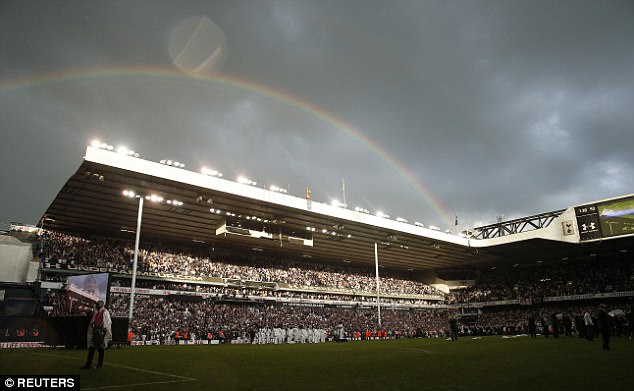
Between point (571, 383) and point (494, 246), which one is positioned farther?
point (494, 246)

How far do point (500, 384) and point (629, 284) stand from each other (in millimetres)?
51975

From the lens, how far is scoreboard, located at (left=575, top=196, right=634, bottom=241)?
125ft

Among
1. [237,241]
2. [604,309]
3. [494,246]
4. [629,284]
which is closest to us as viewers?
[604,309]

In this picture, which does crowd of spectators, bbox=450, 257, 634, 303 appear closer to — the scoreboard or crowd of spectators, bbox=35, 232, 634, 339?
crowd of spectators, bbox=35, 232, 634, 339

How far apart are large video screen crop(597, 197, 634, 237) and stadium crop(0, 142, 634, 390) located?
4.6 inches

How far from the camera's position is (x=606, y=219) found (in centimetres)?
3922

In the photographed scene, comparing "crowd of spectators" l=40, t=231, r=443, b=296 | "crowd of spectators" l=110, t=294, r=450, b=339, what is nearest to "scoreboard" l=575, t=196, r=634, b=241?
"crowd of spectators" l=110, t=294, r=450, b=339

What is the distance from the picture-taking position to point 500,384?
21.1 feet

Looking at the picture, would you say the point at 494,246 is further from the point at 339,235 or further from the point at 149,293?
the point at 149,293

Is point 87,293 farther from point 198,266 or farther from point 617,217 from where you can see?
point 617,217

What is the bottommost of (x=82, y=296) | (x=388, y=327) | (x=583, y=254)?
(x=388, y=327)

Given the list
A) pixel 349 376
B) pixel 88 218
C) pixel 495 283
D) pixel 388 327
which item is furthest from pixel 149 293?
pixel 495 283

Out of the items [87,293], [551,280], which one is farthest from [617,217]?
[87,293]

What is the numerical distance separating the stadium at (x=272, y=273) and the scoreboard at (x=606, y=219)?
0.12m
